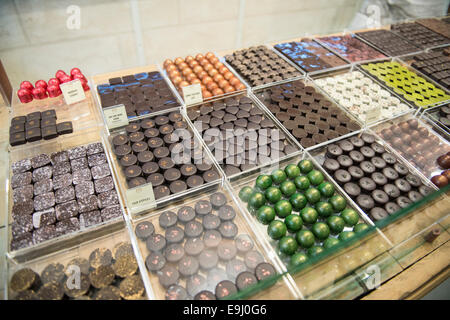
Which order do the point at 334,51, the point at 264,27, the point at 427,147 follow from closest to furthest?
the point at 427,147 → the point at 334,51 → the point at 264,27

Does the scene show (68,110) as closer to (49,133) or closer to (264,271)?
(49,133)

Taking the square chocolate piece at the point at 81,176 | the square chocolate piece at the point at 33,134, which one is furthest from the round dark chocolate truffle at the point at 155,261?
the square chocolate piece at the point at 33,134

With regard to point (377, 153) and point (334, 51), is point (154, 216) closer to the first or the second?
point (377, 153)

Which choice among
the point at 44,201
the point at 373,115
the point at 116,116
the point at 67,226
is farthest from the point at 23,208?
the point at 373,115

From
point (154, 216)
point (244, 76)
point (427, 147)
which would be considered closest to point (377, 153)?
point (427, 147)

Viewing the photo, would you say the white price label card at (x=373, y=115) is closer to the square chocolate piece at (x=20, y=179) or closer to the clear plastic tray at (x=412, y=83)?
the clear plastic tray at (x=412, y=83)

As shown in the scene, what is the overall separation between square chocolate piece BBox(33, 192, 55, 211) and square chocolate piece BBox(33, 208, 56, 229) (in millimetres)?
35

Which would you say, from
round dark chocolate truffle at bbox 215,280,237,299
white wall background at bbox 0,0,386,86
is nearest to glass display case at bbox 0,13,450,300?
round dark chocolate truffle at bbox 215,280,237,299

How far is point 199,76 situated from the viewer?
2793 millimetres

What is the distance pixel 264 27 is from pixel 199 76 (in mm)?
2462

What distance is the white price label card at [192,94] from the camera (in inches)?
91.7

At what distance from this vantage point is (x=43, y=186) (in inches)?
73.6

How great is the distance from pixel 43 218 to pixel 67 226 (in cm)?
17
